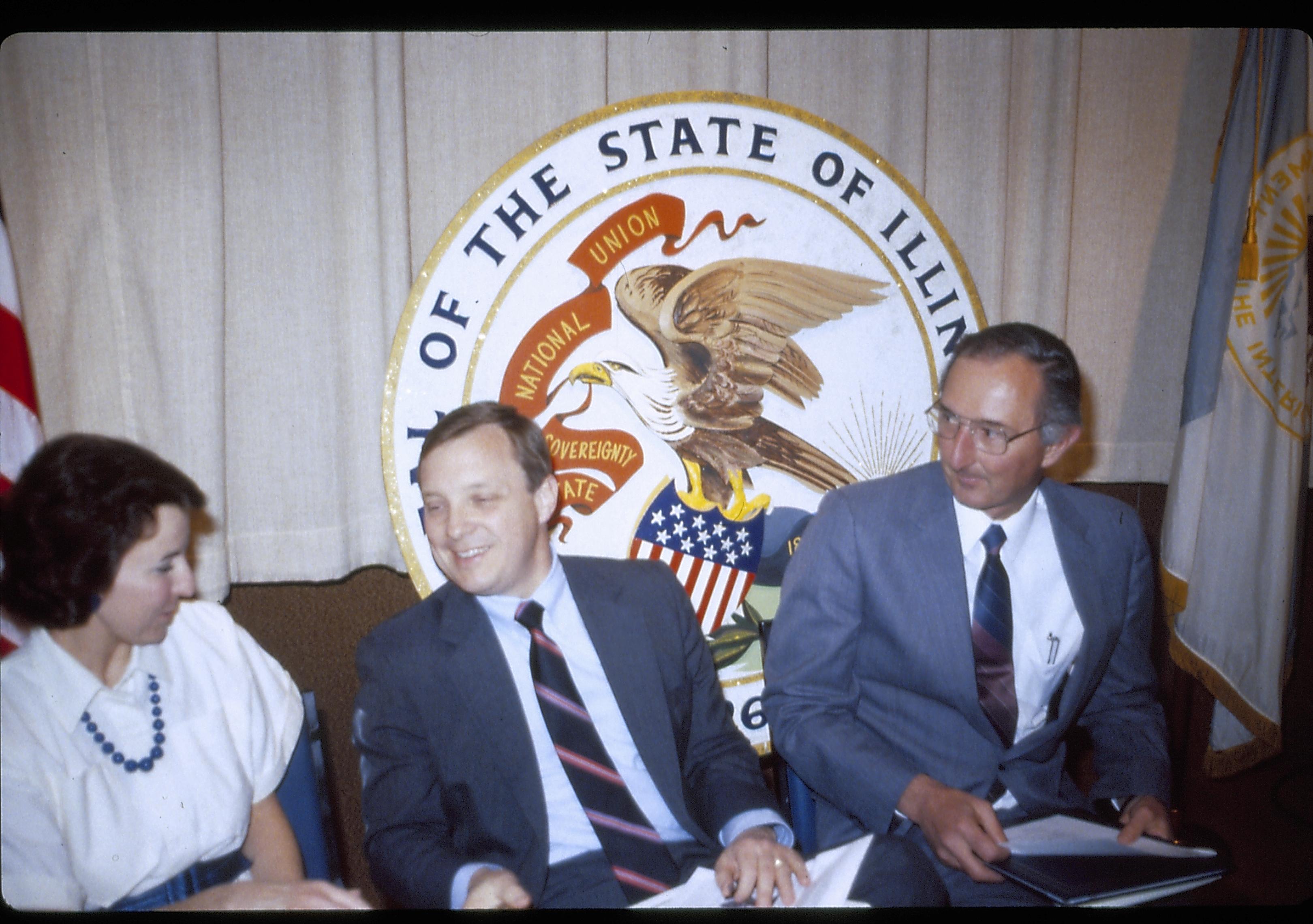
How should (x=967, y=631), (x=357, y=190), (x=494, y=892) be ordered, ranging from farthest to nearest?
1. (x=357, y=190)
2. (x=967, y=631)
3. (x=494, y=892)

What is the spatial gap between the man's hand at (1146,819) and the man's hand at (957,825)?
10.2 inches

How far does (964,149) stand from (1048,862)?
166 centimetres

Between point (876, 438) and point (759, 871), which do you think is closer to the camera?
point (759, 871)

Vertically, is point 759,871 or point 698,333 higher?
point 698,333

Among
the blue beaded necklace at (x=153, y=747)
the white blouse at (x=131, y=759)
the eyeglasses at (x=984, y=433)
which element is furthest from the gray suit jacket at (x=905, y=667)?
the blue beaded necklace at (x=153, y=747)

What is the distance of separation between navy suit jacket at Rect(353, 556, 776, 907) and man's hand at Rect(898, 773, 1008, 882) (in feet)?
0.91

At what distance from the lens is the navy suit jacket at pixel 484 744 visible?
53.0 inches

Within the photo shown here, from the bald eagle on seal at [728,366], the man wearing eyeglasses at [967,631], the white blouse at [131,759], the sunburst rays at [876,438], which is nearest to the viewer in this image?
the white blouse at [131,759]

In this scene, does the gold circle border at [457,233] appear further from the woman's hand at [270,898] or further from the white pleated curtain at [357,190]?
the woman's hand at [270,898]

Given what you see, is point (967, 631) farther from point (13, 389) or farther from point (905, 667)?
point (13, 389)

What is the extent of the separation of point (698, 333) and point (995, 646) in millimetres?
985

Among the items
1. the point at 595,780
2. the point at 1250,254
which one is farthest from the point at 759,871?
the point at 1250,254

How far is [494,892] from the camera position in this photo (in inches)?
48.6

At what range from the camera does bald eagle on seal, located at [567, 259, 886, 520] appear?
6.16 ft
